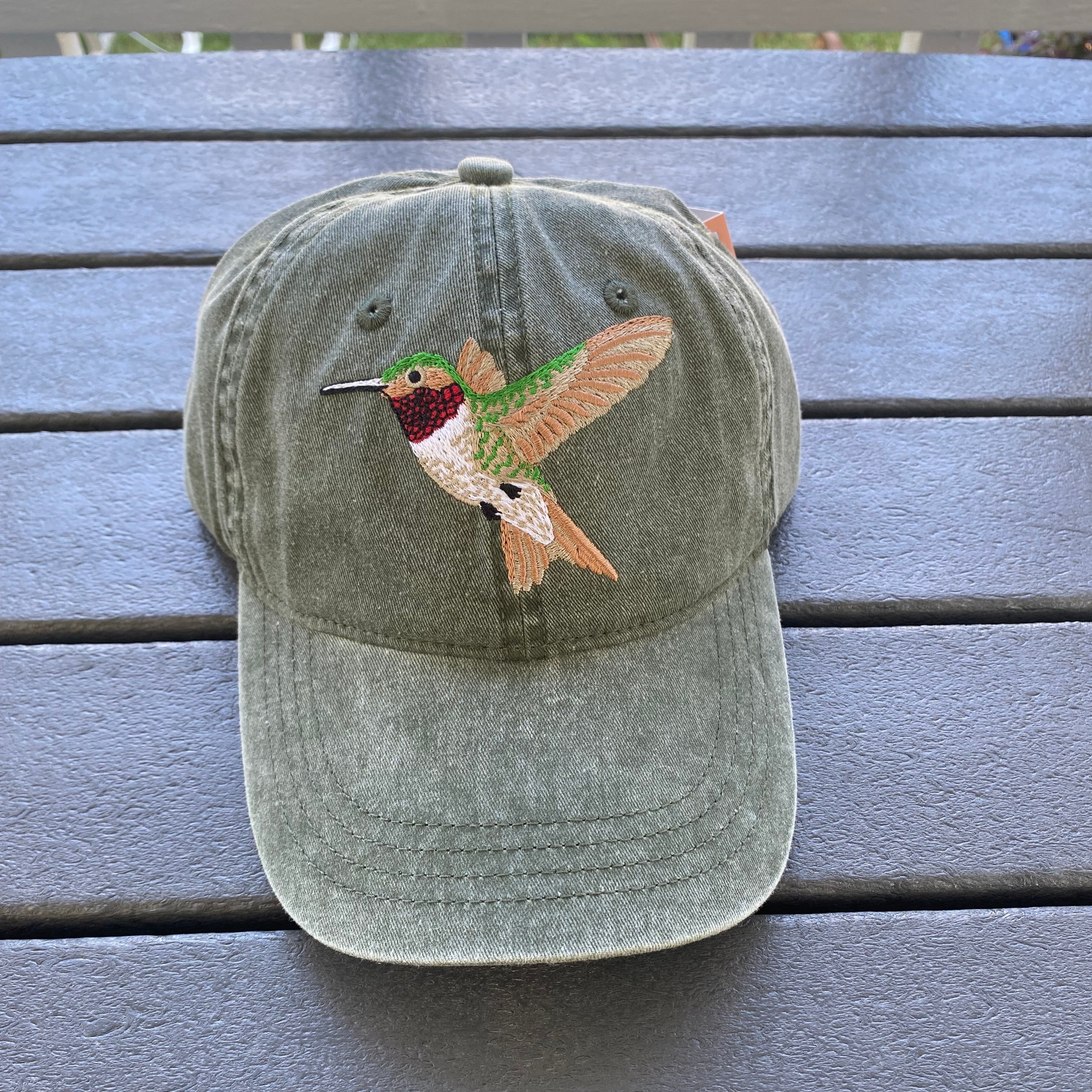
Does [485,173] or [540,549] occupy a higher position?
[485,173]

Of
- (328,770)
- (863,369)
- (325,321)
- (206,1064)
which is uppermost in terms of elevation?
(325,321)

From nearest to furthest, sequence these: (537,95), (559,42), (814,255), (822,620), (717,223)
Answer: (822,620) → (717,223) → (814,255) → (537,95) → (559,42)

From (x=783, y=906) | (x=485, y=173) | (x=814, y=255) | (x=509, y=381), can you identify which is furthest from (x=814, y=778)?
(x=814, y=255)

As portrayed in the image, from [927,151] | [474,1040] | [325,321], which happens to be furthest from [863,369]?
[474,1040]

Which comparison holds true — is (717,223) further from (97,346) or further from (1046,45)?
(1046,45)

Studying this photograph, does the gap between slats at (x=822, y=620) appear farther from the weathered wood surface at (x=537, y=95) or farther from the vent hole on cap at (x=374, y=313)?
the weathered wood surface at (x=537, y=95)

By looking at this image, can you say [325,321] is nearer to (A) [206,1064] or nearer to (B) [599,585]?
(B) [599,585]

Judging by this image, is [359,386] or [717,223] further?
[717,223]

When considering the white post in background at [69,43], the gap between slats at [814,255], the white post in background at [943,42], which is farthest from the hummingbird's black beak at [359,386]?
the white post in background at [943,42]
